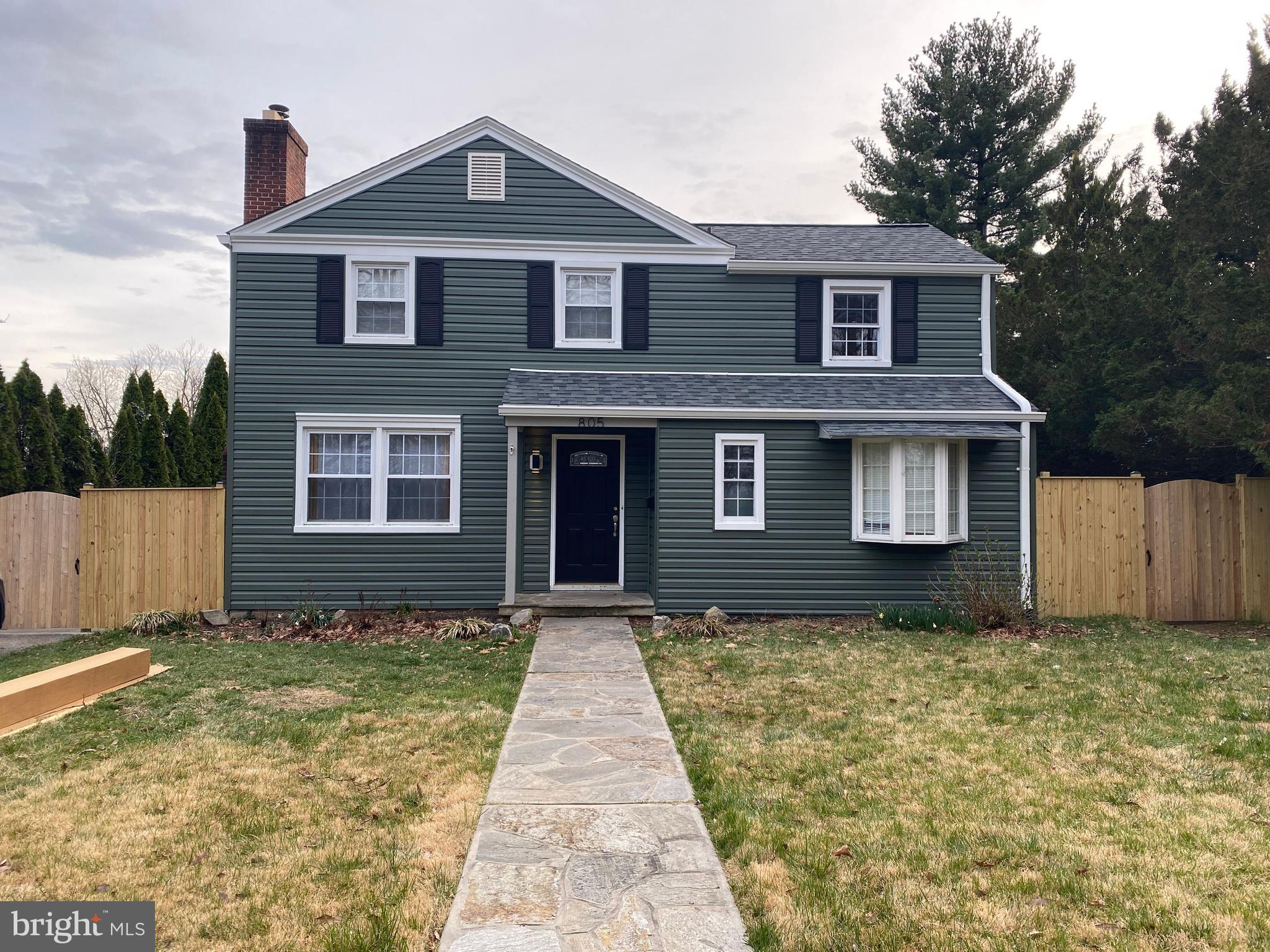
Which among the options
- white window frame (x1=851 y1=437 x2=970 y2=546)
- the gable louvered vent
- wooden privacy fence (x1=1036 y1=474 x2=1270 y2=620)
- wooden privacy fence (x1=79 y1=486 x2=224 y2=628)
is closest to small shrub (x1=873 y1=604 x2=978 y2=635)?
white window frame (x1=851 y1=437 x2=970 y2=546)

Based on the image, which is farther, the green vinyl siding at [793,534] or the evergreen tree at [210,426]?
the evergreen tree at [210,426]

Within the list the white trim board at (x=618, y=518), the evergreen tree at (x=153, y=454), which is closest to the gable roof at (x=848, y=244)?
the white trim board at (x=618, y=518)

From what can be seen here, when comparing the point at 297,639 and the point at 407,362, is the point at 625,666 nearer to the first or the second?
the point at 297,639

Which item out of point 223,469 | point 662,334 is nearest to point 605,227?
point 662,334

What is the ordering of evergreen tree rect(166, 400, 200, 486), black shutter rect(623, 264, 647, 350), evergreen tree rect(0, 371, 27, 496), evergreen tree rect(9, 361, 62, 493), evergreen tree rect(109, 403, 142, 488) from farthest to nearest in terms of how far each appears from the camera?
evergreen tree rect(166, 400, 200, 486) < evergreen tree rect(109, 403, 142, 488) < evergreen tree rect(9, 361, 62, 493) < evergreen tree rect(0, 371, 27, 496) < black shutter rect(623, 264, 647, 350)

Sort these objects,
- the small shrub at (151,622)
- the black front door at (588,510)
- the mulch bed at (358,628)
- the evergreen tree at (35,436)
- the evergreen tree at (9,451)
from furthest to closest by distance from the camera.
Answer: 1. the evergreen tree at (35,436)
2. the evergreen tree at (9,451)
3. the black front door at (588,510)
4. the small shrub at (151,622)
5. the mulch bed at (358,628)

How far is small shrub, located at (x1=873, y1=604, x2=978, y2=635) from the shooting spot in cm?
1041

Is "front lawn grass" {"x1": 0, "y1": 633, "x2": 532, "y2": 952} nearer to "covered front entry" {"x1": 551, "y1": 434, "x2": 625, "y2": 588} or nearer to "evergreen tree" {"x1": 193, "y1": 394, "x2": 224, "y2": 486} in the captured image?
"covered front entry" {"x1": 551, "y1": 434, "x2": 625, "y2": 588}

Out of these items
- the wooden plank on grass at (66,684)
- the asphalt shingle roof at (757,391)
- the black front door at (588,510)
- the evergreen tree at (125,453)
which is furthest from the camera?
the evergreen tree at (125,453)

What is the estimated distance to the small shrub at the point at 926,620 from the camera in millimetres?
10406

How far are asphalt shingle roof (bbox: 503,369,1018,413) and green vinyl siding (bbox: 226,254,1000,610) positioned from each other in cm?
34

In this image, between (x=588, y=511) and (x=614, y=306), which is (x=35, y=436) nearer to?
(x=588, y=511)

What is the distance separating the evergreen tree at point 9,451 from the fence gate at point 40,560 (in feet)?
11.0

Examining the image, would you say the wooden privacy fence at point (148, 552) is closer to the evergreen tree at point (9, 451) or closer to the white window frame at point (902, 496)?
→ the evergreen tree at point (9, 451)
